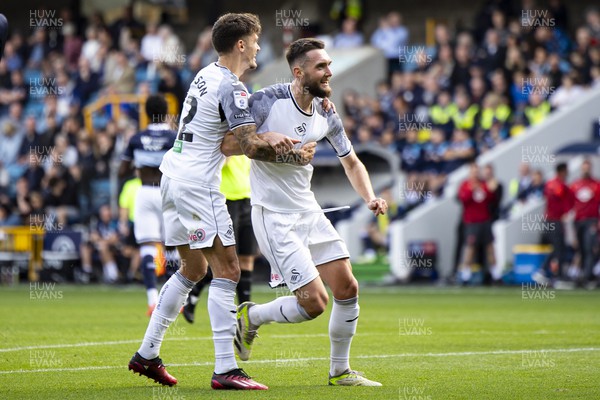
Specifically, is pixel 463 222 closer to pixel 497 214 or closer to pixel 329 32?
pixel 497 214

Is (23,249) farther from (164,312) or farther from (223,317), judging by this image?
(223,317)

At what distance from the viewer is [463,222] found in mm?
22453

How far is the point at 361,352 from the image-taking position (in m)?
10.5

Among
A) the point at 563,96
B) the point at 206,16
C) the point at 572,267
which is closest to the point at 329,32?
the point at 206,16

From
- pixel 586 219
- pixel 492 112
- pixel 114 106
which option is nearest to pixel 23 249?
pixel 114 106

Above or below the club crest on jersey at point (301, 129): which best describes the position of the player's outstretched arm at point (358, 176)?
below

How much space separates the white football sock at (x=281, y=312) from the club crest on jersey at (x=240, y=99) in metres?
1.35

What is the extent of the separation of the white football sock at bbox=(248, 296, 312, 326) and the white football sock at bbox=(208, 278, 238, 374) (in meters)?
0.42

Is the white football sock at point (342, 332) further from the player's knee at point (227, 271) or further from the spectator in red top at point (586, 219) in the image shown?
the spectator in red top at point (586, 219)

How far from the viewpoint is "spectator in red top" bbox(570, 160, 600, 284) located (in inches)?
819

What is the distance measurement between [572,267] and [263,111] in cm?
1440

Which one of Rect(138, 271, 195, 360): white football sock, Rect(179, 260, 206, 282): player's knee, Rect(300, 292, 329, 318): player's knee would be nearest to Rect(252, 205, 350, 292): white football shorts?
Rect(300, 292, 329, 318): player's knee

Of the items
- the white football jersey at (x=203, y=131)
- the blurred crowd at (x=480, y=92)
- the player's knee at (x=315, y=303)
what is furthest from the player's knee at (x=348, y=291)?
the blurred crowd at (x=480, y=92)

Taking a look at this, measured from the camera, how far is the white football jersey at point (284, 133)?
27.1 feet
